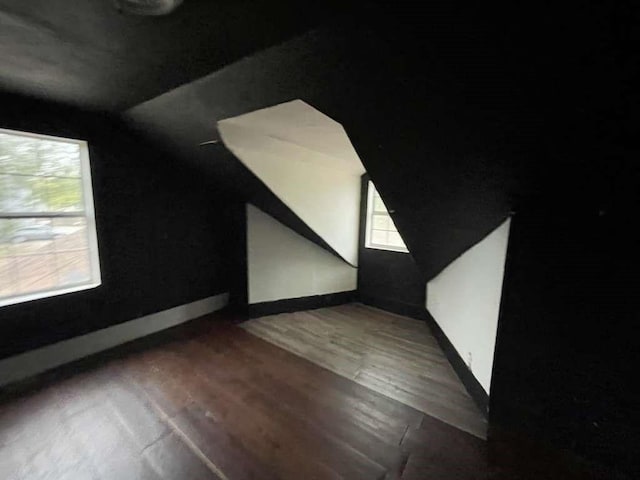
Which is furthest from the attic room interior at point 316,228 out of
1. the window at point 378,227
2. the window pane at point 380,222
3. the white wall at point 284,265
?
the window pane at point 380,222

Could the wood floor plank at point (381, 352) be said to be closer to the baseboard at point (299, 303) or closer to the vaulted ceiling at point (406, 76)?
the baseboard at point (299, 303)

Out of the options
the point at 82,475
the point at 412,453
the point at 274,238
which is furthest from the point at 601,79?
the point at 274,238

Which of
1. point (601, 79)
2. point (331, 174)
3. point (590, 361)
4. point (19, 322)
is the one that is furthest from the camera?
point (331, 174)

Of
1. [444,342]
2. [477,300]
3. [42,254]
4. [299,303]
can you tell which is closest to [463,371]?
[444,342]

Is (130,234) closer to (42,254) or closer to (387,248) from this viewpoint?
(42,254)

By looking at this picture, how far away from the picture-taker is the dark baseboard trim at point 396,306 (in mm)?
3486

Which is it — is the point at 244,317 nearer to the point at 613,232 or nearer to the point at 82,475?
the point at 82,475

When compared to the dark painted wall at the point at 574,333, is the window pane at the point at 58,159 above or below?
above

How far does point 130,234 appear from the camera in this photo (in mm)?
2684

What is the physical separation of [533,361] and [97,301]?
11.4ft

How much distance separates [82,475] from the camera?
1.40 meters

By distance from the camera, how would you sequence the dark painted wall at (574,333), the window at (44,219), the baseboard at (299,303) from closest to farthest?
the dark painted wall at (574,333)
the window at (44,219)
the baseboard at (299,303)

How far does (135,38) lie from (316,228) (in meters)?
2.34

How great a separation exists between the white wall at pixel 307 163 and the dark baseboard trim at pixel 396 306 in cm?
58
